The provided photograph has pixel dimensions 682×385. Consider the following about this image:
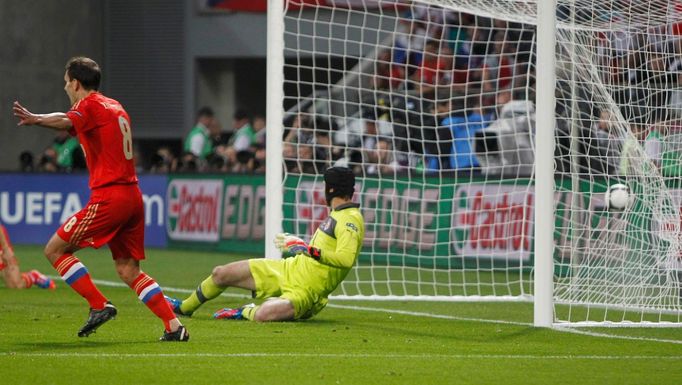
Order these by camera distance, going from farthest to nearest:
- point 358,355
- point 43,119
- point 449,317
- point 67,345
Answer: point 449,317 → point 67,345 → point 358,355 → point 43,119

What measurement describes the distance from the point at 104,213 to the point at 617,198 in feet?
14.5

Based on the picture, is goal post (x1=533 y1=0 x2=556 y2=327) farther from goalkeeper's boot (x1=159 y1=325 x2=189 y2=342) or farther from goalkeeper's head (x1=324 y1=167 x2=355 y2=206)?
goalkeeper's boot (x1=159 y1=325 x2=189 y2=342)

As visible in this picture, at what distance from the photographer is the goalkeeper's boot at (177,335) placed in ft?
29.5

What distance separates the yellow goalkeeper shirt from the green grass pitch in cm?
36

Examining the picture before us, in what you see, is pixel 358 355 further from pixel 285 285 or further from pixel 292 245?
pixel 285 285

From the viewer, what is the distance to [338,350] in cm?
875

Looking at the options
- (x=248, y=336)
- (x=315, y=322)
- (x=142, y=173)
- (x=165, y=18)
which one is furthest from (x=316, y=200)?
(x=165, y=18)

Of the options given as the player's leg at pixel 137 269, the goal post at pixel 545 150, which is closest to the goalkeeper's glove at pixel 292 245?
the player's leg at pixel 137 269

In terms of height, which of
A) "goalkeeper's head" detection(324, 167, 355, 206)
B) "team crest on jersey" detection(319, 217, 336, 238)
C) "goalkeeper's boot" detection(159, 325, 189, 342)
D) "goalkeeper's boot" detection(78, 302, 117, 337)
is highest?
"goalkeeper's head" detection(324, 167, 355, 206)

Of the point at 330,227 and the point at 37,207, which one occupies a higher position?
the point at 330,227

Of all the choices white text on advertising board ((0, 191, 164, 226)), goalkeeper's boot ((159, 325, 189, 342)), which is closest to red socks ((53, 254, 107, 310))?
goalkeeper's boot ((159, 325, 189, 342))

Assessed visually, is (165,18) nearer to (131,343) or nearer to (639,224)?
(639,224)

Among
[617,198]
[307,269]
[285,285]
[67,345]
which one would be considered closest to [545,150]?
[617,198]

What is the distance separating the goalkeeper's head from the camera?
10.2m
